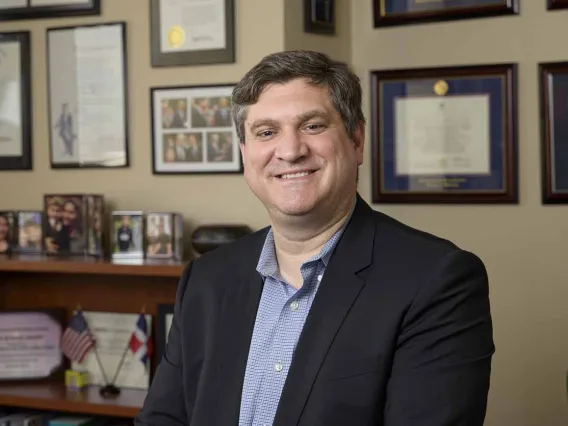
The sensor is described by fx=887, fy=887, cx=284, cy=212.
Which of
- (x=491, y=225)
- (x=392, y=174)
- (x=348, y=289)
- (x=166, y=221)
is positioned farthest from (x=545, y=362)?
(x=348, y=289)

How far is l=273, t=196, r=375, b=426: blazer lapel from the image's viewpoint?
5.26ft

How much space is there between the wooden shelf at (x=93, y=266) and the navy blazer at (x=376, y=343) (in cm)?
98

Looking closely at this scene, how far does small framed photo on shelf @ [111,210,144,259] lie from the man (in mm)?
1109

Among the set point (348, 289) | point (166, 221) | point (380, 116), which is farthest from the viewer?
point (380, 116)

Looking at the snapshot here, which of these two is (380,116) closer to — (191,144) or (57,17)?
(191,144)

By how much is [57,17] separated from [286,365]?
2011 mm

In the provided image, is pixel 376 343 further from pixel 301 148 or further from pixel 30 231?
pixel 30 231

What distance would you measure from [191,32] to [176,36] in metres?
0.06

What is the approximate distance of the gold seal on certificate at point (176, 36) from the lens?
2961 mm

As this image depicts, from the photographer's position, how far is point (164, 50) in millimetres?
3000

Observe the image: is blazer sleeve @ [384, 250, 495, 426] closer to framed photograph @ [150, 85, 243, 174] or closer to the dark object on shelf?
Result: the dark object on shelf

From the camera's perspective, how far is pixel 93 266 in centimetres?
288

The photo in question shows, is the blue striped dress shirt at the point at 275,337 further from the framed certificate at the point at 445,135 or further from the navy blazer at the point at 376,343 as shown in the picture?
the framed certificate at the point at 445,135

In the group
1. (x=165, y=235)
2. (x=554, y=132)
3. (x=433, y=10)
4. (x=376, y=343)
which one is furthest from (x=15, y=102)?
(x=376, y=343)
